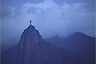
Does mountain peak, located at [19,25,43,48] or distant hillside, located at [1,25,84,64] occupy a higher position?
mountain peak, located at [19,25,43,48]

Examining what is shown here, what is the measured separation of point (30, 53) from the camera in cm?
16888

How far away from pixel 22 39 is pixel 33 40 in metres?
15.3

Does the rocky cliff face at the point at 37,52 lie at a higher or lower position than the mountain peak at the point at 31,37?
lower

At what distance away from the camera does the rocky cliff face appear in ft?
490

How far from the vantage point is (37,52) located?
165375 mm

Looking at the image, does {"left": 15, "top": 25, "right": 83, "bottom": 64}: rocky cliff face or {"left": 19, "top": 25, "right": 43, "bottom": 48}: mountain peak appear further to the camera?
{"left": 19, "top": 25, "right": 43, "bottom": 48}: mountain peak

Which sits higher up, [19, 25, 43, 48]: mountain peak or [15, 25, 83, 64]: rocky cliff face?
[19, 25, 43, 48]: mountain peak

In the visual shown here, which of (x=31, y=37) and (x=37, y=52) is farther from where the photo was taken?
(x=31, y=37)

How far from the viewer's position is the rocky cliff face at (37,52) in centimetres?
14925

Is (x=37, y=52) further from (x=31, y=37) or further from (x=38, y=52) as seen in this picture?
(x=31, y=37)

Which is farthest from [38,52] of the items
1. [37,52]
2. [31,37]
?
[31,37]

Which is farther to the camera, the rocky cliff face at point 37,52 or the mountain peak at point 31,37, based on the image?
the mountain peak at point 31,37

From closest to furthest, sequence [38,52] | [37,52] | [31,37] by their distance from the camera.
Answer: [38,52] → [37,52] → [31,37]

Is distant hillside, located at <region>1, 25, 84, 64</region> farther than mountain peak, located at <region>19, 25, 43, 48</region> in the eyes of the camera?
No
